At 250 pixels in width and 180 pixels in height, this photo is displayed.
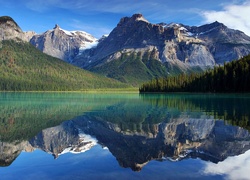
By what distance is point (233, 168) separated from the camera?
1869cm

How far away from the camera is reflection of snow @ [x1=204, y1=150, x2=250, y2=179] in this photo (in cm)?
1747

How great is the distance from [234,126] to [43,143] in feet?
71.9

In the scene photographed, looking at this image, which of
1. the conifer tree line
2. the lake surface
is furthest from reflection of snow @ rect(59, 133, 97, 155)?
the conifer tree line

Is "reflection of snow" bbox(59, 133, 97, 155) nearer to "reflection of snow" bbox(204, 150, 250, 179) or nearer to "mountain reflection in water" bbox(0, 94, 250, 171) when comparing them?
"mountain reflection in water" bbox(0, 94, 250, 171)

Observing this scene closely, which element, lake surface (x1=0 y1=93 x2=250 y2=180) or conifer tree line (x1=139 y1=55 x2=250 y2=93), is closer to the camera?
lake surface (x1=0 y1=93 x2=250 y2=180)

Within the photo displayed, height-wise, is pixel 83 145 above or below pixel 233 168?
below

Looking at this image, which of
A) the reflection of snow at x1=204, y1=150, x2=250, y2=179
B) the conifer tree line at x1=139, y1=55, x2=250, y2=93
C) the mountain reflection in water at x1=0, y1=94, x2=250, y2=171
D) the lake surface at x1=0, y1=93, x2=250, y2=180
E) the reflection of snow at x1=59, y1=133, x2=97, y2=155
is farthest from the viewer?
the conifer tree line at x1=139, y1=55, x2=250, y2=93

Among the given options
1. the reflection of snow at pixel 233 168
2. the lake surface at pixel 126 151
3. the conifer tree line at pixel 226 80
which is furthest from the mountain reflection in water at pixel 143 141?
the conifer tree line at pixel 226 80

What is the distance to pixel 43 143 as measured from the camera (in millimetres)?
27781

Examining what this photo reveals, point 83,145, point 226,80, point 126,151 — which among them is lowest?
point 83,145

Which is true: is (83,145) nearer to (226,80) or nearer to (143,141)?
(143,141)

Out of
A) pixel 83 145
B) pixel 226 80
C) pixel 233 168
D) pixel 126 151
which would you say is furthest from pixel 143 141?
pixel 226 80

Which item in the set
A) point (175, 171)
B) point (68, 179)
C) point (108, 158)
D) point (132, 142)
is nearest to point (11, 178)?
point (68, 179)

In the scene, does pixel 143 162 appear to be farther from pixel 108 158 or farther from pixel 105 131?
pixel 105 131
